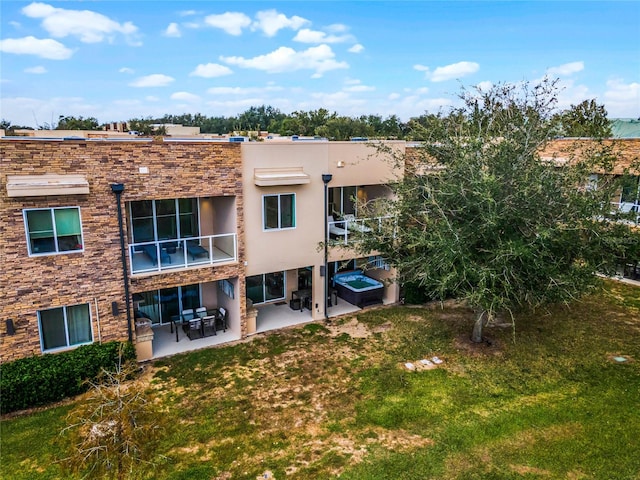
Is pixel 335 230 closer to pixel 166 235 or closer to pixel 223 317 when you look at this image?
pixel 223 317

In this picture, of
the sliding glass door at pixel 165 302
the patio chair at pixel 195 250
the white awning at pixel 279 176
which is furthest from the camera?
the sliding glass door at pixel 165 302

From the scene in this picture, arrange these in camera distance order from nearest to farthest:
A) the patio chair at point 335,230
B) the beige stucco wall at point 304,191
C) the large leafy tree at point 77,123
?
1. the beige stucco wall at point 304,191
2. the patio chair at point 335,230
3. the large leafy tree at point 77,123

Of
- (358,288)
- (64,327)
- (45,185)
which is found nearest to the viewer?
(45,185)

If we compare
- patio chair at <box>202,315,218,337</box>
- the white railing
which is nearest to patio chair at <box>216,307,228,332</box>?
patio chair at <box>202,315,218,337</box>

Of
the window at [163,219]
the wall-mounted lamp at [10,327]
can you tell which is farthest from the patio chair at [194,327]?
the wall-mounted lamp at [10,327]

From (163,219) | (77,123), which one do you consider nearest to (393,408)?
(163,219)

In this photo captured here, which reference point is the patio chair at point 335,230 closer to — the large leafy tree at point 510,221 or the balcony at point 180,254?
the large leafy tree at point 510,221

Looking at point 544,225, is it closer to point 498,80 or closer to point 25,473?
point 498,80

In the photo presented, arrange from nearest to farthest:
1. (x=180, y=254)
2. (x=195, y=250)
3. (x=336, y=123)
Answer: (x=180, y=254)
(x=195, y=250)
(x=336, y=123)
